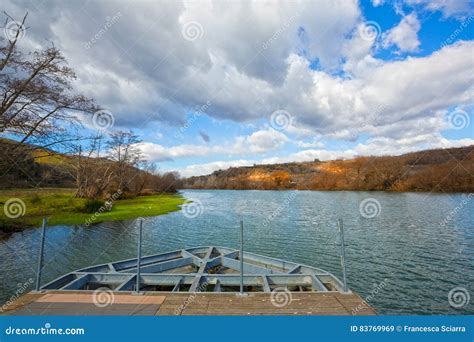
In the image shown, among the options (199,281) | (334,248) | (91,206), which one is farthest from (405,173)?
(199,281)

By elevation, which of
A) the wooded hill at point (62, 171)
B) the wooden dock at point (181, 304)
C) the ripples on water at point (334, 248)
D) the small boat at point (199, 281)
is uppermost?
the wooded hill at point (62, 171)

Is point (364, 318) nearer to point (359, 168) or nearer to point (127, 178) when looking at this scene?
point (127, 178)

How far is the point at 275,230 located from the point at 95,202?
78.9ft

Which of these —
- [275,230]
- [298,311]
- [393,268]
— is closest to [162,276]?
[298,311]

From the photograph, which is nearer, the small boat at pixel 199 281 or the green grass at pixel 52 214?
the small boat at pixel 199 281

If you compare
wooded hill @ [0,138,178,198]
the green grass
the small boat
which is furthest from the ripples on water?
wooded hill @ [0,138,178,198]

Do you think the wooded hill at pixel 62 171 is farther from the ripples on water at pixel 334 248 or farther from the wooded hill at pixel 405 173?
the wooded hill at pixel 405 173

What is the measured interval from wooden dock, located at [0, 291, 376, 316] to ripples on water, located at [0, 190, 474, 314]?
10.9 ft

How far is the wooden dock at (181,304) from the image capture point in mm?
5391

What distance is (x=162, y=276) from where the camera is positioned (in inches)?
316

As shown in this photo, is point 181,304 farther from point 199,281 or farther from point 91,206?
point 91,206

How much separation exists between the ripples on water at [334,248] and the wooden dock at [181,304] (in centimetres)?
333

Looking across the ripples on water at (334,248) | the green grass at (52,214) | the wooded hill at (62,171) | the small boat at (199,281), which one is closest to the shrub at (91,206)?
the green grass at (52,214)

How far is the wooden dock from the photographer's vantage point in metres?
5.39
